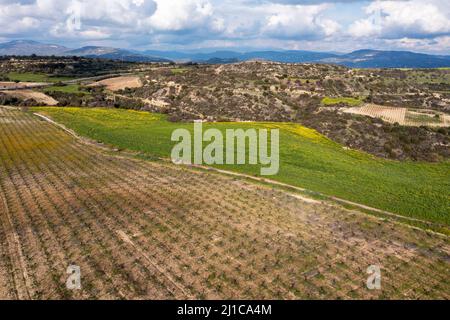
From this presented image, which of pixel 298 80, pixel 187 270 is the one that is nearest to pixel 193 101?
pixel 298 80

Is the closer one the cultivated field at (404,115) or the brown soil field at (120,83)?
the cultivated field at (404,115)

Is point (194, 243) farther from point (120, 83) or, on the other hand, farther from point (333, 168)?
point (120, 83)

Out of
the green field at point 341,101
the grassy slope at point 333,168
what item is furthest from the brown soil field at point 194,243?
the green field at point 341,101

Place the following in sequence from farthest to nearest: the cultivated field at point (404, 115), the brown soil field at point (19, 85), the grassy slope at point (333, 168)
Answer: the brown soil field at point (19, 85)
the cultivated field at point (404, 115)
the grassy slope at point (333, 168)

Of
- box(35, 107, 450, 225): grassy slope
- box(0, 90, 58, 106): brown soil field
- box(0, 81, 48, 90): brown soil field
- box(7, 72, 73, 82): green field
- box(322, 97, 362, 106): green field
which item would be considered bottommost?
box(35, 107, 450, 225): grassy slope

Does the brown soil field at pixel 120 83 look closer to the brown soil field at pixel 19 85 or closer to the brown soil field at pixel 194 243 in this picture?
the brown soil field at pixel 19 85

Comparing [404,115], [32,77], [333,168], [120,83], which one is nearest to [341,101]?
[404,115]

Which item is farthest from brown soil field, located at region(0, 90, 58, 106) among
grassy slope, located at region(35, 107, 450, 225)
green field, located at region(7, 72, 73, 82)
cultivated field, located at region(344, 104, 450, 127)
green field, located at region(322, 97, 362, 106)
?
cultivated field, located at region(344, 104, 450, 127)

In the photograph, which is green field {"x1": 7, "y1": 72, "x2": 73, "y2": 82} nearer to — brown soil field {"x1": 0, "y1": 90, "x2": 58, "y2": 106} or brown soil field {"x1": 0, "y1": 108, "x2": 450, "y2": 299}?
→ brown soil field {"x1": 0, "y1": 90, "x2": 58, "y2": 106}
